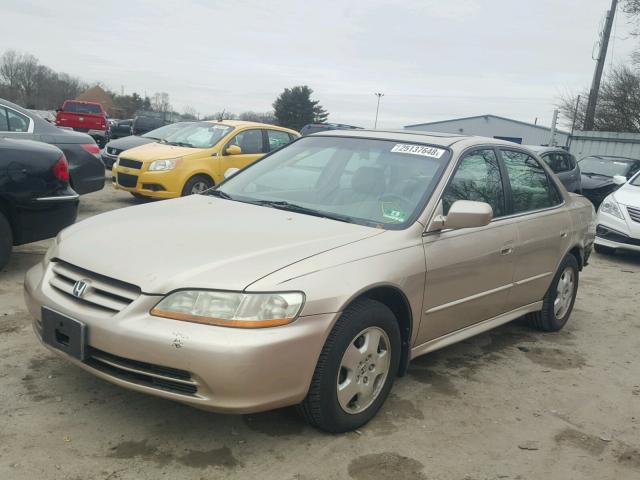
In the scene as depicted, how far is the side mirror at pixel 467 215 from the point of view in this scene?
11.2 feet

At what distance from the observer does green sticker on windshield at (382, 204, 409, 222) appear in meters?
3.48

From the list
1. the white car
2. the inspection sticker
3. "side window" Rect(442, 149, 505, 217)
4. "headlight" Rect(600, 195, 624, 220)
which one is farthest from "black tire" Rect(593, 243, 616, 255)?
the inspection sticker

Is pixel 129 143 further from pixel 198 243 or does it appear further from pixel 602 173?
pixel 602 173

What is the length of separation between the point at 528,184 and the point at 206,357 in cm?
313

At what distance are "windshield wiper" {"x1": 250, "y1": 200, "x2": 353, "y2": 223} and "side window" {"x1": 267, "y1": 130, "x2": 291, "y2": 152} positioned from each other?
691cm

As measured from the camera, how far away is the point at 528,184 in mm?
4660

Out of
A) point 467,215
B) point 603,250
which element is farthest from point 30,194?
point 603,250

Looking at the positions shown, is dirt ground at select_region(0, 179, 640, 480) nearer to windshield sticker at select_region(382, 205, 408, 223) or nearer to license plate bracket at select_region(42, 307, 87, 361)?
license plate bracket at select_region(42, 307, 87, 361)

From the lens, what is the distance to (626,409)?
3.73m

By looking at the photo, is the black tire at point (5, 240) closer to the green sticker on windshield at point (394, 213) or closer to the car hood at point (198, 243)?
the car hood at point (198, 243)

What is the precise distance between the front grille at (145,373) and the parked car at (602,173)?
12237 millimetres

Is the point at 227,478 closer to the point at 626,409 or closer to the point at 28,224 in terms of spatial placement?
the point at 626,409

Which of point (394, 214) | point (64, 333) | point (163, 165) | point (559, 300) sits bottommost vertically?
point (559, 300)

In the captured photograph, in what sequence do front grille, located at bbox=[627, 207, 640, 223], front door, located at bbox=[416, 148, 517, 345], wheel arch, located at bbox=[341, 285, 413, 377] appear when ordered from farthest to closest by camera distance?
1. front grille, located at bbox=[627, 207, 640, 223]
2. front door, located at bbox=[416, 148, 517, 345]
3. wheel arch, located at bbox=[341, 285, 413, 377]
